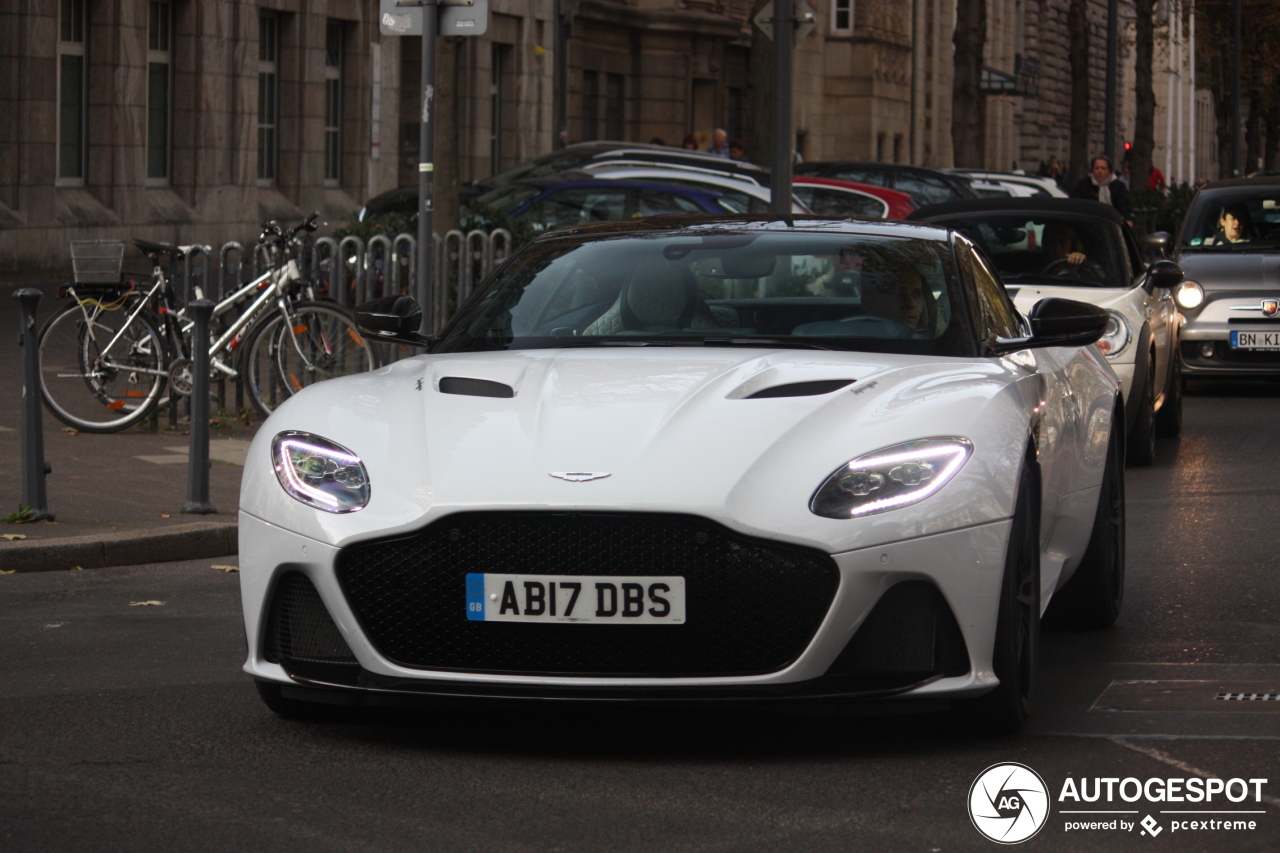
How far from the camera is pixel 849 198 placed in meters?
23.8

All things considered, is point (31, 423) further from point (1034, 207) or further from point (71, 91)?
point (71, 91)

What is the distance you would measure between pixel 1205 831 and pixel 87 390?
8681 millimetres

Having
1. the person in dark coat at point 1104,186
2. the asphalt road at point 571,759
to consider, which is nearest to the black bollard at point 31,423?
the asphalt road at point 571,759

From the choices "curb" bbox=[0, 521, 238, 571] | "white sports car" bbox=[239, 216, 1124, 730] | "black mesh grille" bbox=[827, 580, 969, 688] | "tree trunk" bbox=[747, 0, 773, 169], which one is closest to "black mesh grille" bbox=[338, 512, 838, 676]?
"white sports car" bbox=[239, 216, 1124, 730]

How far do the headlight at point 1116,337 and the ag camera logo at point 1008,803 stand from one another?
22.8 feet

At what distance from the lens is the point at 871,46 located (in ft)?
193

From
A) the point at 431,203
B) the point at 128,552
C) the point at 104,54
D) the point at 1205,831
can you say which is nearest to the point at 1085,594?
the point at 1205,831

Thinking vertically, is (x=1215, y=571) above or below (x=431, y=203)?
below

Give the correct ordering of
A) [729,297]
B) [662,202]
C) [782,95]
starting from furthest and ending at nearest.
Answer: [662,202], [782,95], [729,297]

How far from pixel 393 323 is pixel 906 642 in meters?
2.17

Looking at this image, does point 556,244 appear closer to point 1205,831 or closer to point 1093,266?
point 1205,831

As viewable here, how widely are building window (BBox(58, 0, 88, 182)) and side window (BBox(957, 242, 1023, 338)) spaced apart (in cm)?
2138

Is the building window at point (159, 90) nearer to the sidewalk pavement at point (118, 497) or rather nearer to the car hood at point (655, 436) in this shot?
the sidewalk pavement at point (118, 497)

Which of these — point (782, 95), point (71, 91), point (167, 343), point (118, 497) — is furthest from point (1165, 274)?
point (71, 91)
